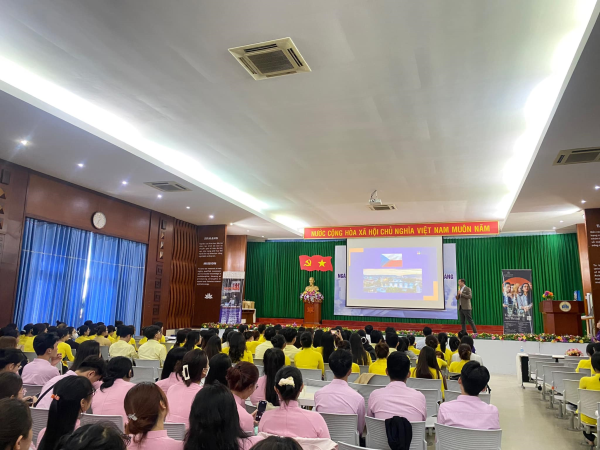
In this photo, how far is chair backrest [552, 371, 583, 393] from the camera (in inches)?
202

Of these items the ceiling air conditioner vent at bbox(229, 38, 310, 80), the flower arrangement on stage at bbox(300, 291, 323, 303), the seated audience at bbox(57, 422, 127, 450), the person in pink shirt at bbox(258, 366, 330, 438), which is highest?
the ceiling air conditioner vent at bbox(229, 38, 310, 80)

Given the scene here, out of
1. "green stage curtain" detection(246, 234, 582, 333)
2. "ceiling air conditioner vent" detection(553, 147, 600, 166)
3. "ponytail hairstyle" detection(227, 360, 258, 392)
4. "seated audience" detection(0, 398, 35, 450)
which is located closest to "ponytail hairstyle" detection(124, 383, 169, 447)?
"seated audience" detection(0, 398, 35, 450)

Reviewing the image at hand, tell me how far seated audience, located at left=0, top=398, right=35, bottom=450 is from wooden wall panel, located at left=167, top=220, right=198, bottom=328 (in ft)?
35.5

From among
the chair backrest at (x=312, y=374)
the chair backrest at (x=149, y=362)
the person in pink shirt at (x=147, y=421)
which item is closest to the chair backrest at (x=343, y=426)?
the person in pink shirt at (x=147, y=421)

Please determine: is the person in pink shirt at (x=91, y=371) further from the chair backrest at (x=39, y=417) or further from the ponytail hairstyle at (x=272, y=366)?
the ponytail hairstyle at (x=272, y=366)

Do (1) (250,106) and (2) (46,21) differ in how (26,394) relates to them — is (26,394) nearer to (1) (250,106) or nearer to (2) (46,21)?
(2) (46,21)

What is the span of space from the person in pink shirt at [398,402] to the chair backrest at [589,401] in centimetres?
202

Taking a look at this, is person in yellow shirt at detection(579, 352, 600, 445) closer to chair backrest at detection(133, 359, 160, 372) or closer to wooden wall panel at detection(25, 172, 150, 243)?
chair backrest at detection(133, 359, 160, 372)

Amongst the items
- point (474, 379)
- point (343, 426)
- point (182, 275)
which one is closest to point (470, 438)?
point (474, 379)

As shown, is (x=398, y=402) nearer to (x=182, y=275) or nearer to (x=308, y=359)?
(x=308, y=359)

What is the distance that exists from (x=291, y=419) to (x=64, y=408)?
3.68 feet

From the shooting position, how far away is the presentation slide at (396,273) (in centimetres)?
1344

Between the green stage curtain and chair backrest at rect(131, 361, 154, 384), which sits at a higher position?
the green stage curtain

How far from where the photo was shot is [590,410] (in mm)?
4027
